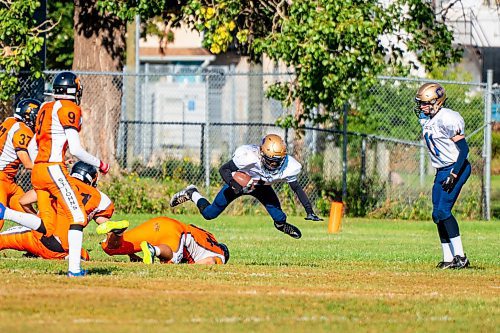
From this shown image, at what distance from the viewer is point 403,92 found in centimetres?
2500

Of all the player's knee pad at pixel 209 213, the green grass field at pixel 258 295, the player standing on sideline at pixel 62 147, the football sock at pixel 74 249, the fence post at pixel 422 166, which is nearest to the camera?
the green grass field at pixel 258 295

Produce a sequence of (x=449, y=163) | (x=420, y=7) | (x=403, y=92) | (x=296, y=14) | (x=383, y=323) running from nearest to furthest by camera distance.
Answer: (x=383, y=323) → (x=449, y=163) → (x=296, y=14) → (x=420, y=7) → (x=403, y=92)

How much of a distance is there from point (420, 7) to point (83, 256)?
11372mm

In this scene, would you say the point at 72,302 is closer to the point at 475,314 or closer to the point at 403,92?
the point at 475,314

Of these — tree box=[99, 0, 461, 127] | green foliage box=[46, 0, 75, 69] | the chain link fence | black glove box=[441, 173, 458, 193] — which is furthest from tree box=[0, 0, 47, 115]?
green foliage box=[46, 0, 75, 69]

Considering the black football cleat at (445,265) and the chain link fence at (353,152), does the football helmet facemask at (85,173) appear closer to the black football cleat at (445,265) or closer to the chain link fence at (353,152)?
the black football cleat at (445,265)

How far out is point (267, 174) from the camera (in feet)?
46.1

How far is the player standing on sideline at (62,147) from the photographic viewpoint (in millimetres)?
11328

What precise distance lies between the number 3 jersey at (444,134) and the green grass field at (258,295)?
1.24 meters

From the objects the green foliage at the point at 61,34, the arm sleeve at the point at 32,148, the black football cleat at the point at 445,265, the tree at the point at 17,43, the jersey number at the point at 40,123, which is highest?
the green foliage at the point at 61,34

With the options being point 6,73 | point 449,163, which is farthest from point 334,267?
point 6,73

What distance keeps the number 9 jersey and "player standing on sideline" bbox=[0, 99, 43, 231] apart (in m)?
3.45

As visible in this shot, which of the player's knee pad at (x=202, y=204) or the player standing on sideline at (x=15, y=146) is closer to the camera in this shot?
the player's knee pad at (x=202, y=204)

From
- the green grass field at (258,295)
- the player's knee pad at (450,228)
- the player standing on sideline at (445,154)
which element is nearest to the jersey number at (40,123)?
the green grass field at (258,295)
